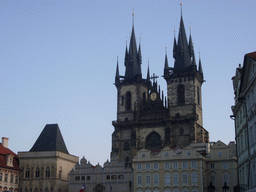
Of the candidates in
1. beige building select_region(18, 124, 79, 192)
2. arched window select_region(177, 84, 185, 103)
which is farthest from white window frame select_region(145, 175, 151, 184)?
arched window select_region(177, 84, 185, 103)

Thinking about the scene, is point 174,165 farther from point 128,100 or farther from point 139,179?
point 128,100

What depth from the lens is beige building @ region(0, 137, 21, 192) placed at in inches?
2598

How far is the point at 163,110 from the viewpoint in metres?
82.8

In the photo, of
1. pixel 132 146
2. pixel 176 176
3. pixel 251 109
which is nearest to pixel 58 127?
pixel 132 146

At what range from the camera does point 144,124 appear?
8275 cm

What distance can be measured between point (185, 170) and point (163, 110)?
73.3 feet

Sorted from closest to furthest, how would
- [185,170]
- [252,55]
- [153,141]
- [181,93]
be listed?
1. [252,55]
2. [185,170]
3. [153,141]
4. [181,93]

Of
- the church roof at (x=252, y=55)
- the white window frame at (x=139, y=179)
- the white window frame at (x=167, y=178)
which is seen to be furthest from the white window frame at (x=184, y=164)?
the church roof at (x=252, y=55)

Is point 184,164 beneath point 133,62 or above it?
beneath

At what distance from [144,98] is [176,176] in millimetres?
29539

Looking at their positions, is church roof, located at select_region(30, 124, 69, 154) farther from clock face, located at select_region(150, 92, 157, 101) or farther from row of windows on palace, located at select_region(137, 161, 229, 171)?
clock face, located at select_region(150, 92, 157, 101)

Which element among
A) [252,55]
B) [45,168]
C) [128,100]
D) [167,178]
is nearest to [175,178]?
[167,178]

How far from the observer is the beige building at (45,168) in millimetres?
69688

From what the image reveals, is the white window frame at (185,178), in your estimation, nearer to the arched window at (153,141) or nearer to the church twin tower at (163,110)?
the church twin tower at (163,110)
